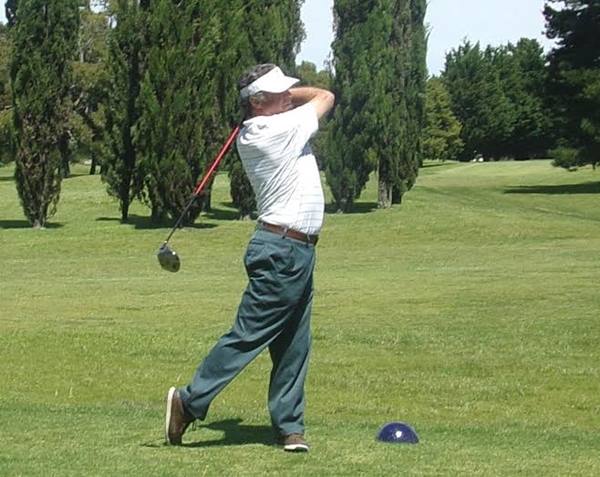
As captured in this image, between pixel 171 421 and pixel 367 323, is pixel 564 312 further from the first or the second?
pixel 171 421

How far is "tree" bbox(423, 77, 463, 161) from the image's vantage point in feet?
322

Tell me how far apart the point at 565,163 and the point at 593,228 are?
20166 millimetres

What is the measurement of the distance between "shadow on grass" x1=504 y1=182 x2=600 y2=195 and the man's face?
53320mm

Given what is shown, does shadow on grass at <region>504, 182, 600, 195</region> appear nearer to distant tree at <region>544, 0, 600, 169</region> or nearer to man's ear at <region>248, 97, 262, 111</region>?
Answer: distant tree at <region>544, 0, 600, 169</region>

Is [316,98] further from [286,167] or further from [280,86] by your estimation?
[286,167]

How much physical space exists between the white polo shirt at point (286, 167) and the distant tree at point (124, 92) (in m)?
32.6

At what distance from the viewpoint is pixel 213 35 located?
1507 inches

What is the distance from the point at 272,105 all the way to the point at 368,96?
36.4 meters

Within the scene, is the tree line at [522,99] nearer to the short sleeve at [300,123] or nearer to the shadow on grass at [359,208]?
the shadow on grass at [359,208]

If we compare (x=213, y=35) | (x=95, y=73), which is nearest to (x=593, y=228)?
(x=213, y=35)

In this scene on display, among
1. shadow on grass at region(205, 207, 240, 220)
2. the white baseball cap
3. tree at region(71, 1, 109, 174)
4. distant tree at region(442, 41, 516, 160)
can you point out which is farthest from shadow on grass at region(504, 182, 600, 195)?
the white baseball cap

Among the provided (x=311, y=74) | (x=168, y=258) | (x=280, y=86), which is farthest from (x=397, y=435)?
(x=311, y=74)

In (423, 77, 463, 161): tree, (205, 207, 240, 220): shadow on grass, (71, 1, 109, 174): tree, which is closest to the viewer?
(205, 207, 240, 220): shadow on grass

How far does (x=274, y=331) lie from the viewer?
678 cm
